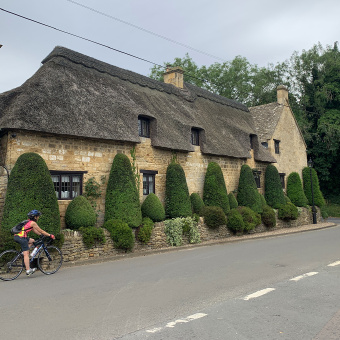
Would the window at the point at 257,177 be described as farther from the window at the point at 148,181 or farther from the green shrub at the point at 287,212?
the window at the point at 148,181

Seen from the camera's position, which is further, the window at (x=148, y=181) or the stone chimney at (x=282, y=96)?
the stone chimney at (x=282, y=96)

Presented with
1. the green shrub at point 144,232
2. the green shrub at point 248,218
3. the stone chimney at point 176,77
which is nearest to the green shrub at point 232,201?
the green shrub at point 248,218

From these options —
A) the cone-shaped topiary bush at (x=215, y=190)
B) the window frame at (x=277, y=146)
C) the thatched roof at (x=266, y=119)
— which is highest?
the thatched roof at (x=266, y=119)

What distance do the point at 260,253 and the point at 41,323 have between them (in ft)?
28.7

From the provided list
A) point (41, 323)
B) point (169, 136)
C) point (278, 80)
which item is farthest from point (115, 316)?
point (278, 80)

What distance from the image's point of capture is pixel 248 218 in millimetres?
19281

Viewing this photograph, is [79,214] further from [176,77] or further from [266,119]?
[266,119]

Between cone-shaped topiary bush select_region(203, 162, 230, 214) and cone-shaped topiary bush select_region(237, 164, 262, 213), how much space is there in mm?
2515

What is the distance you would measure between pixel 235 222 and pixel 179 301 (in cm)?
1238

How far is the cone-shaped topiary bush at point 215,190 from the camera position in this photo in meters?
18.9

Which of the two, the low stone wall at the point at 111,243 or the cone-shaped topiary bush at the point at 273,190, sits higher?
the cone-shaped topiary bush at the point at 273,190

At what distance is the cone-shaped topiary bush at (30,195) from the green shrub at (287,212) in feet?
52.3

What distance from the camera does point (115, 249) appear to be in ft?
43.2

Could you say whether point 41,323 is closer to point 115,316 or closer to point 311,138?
point 115,316
